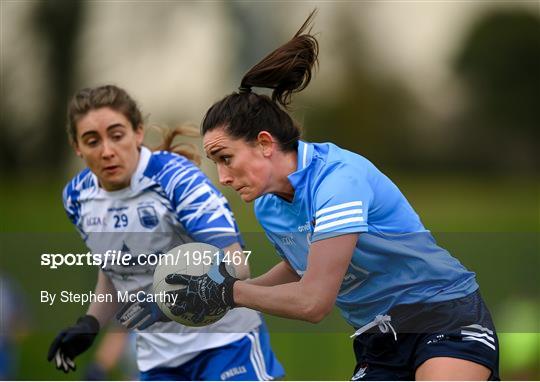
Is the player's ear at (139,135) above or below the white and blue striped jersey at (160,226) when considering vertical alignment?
above

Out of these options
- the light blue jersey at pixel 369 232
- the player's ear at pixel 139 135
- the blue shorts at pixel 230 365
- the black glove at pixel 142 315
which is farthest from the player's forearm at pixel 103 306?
the light blue jersey at pixel 369 232

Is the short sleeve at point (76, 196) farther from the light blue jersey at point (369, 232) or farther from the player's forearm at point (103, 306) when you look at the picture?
the light blue jersey at point (369, 232)

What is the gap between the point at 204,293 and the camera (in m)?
3.44

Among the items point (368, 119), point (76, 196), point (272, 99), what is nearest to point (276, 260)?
point (76, 196)

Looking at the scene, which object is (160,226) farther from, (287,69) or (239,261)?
(287,69)

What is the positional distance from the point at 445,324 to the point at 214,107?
113 cm

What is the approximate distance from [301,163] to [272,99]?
1.03 ft

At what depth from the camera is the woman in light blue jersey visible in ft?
11.1

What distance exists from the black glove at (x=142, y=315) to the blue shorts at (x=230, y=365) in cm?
53

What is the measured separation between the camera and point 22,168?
1622 centimetres

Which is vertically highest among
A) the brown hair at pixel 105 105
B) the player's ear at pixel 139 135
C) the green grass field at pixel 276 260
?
the brown hair at pixel 105 105

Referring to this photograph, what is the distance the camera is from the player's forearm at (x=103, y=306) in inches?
175

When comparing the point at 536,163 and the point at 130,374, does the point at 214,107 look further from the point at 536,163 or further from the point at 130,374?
the point at 536,163

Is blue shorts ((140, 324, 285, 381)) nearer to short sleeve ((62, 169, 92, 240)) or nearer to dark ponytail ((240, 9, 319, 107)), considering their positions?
short sleeve ((62, 169, 92, 240))
